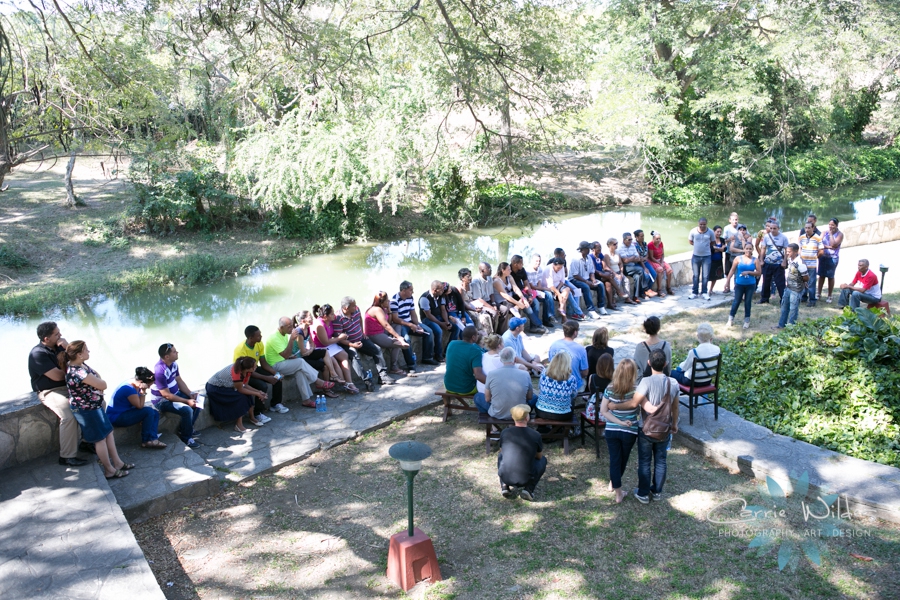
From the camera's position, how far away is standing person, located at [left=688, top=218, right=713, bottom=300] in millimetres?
11516

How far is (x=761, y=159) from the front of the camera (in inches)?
1076

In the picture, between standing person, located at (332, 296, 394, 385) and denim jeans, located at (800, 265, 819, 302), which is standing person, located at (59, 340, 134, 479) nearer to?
standing person, located at (332, 296, 394, 385)

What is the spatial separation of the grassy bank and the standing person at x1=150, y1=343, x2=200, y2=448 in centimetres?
2469

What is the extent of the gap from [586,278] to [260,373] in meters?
5.89

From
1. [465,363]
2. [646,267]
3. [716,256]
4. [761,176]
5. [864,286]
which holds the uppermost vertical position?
[761,176]

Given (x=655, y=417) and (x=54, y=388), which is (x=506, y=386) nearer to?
(x=655, y=417)

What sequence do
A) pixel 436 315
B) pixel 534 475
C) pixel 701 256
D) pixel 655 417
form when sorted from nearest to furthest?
pixel 655 417 < pixel 534 475 < pixel 436 315 < pixel 701 256

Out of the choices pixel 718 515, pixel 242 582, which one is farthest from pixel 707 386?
pixel 242 582

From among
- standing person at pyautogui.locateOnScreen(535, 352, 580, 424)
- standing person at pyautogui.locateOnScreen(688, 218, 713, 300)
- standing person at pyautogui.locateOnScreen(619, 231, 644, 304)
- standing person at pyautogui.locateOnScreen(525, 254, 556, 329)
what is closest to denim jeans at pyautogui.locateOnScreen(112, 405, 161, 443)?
standing person at pyautogui.locateOnScreen(535, 352, 580, 424)

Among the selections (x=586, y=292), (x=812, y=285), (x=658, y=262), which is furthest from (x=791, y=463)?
(x=658, y=262)

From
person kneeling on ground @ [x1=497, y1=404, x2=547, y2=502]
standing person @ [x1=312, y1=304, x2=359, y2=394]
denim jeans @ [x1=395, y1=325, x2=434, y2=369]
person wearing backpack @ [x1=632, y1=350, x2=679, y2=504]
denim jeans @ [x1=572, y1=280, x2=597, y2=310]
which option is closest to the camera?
person wearing backpack @ [x1=632, y1=350, x2=679, y2=504]

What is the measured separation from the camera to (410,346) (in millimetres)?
8789

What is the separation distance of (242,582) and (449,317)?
205 inches

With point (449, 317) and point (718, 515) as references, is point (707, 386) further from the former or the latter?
point (449, 317)
